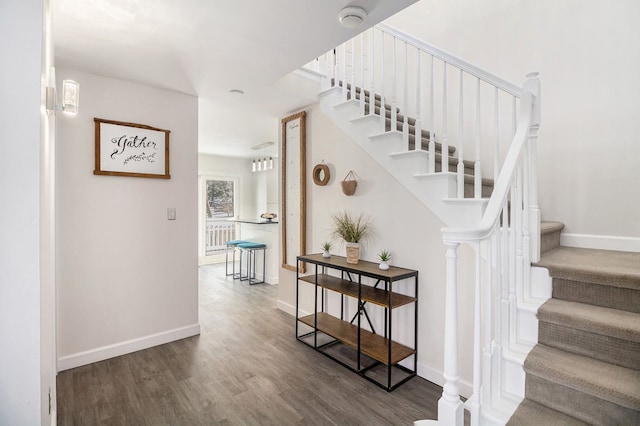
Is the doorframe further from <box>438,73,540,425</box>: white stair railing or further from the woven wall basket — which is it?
<box>438,73,540,425</box>: white stair railing

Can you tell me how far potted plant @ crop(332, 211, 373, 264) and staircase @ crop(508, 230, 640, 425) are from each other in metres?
1.37

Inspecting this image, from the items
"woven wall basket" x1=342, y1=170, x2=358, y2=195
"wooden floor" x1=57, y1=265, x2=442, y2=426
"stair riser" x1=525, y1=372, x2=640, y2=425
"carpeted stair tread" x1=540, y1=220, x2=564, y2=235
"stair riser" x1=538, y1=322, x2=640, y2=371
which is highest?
"woven wall basket" x1=342, y1=170, x2=358, y2=195

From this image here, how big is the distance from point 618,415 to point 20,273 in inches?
83.6

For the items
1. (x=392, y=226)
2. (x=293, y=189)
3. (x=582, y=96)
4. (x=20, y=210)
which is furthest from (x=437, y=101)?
(x=20, y=210)

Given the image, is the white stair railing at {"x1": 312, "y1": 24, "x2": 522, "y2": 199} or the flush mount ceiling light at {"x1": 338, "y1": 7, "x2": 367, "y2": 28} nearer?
the flush mount ceiling light at {"x1": 338, "y1": 7, "x2": 367, "y2": 28}

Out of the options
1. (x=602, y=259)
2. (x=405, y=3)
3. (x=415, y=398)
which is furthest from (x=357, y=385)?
(x=405, y=3)

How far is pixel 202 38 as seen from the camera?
79.4 inches

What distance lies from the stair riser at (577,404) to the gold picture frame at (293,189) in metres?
2.49

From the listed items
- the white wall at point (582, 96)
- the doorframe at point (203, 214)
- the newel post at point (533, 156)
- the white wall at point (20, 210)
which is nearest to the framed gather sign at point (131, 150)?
the white wall at point (20, 210)

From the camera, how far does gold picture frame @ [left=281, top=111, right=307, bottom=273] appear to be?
11.9ft

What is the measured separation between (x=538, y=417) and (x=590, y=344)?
43cm

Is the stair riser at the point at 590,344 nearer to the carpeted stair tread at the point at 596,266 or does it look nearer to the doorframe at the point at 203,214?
the carpeted stair tread at the point at 596,266

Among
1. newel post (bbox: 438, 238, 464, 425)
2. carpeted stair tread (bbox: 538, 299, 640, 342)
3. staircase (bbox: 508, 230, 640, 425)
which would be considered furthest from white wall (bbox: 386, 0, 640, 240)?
newel post (bbox: 438, 238, 464, 425)

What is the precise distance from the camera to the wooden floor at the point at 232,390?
6.34 feet
